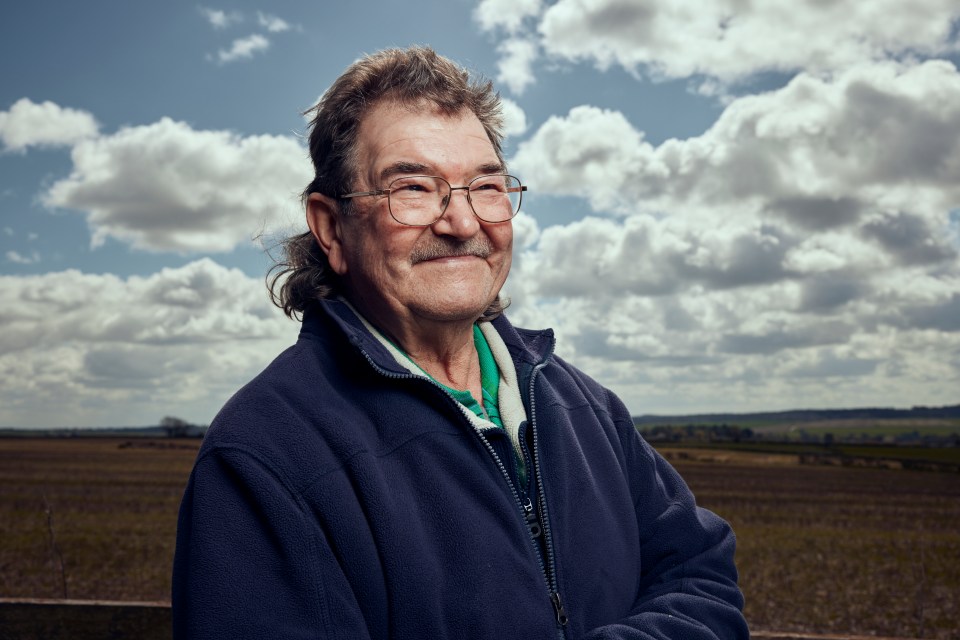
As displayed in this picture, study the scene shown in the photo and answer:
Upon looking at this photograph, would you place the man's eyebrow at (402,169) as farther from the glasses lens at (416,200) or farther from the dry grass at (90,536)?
the dry grass at (90,536)

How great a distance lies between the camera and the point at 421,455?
1689 millimetres

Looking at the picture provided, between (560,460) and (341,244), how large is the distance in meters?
0.76

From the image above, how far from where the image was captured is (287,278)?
2.15 meters

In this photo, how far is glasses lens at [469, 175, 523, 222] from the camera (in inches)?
76.8

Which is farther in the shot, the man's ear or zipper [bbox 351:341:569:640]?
the man's ear

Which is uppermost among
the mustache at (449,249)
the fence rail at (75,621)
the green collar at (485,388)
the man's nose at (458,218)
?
the man's nose at (458,218)

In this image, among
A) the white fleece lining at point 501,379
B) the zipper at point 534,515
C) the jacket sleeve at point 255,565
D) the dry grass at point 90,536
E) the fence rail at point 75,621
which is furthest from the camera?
the dry grass at point 90,536

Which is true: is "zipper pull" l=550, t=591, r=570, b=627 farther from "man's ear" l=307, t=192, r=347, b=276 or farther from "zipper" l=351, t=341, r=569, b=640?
"man's ear" l=307, t=192, r=347, b=276

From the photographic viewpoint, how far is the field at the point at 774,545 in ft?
41.2

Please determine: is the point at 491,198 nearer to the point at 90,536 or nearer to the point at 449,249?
the point at 449,249

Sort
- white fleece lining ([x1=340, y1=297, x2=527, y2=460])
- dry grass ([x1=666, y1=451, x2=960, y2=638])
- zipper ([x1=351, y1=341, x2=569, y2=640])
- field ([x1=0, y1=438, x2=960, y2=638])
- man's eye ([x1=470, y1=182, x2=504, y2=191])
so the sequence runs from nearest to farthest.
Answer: zipper ([x1=351, y1=341, x2=569, y2=640]) → white fleece lining ([x1=340, y1=297, x2=527, y2=460]) → man's eye ([x1=470, y1=182, x2=504, y2=191]) → dry grass ([x1=666, y1=451, x2=960, y2=638]) → field ([x1=0, y1=438, x2=960, y2=638])

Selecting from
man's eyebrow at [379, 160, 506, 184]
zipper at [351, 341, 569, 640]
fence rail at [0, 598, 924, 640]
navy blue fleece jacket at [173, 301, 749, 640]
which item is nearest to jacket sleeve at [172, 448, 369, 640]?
navy blue fleece jacket at [173, 301, 749, 640]

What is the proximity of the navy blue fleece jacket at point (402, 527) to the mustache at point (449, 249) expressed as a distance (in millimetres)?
225

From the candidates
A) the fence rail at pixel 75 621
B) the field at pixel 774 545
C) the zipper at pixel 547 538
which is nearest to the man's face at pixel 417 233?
the zipper at pixel 547 538
